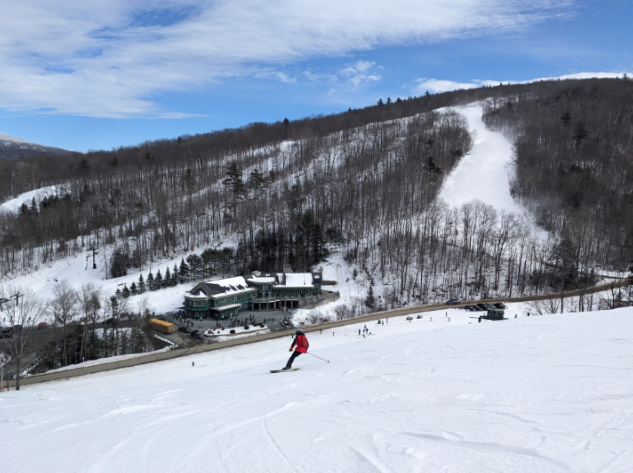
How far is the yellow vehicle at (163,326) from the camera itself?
104 ft

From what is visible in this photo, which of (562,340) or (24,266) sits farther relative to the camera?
(24,266)

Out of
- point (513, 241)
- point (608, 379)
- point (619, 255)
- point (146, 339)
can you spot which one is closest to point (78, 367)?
point (146, 339)

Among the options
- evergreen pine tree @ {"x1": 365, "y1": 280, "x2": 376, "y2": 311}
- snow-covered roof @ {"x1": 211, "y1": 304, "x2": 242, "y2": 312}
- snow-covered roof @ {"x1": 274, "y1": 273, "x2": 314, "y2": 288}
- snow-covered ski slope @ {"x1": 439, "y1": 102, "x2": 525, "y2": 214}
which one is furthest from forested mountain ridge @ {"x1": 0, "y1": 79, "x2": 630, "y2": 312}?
snow-covered roof @ {"x1": 211, "y1": 304, "x2": 242, "y2": 312}

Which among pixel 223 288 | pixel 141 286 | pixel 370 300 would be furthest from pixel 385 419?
pixel 141 286

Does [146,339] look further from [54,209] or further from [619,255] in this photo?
[619,255]

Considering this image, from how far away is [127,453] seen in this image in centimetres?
496

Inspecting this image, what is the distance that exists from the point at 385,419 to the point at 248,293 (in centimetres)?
3641

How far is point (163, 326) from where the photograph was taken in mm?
31781

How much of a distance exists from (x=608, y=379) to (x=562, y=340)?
4.13 metres

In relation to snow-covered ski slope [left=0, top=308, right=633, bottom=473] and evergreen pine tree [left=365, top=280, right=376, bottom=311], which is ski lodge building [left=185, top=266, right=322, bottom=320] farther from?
snow-covered ski slope [left=0, top=308, right=633, bottom=473]

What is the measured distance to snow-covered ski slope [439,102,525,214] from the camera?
6412 cm

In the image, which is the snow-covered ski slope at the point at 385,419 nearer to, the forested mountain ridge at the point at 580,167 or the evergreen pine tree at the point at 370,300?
the evergreen pine tree at the point at 370,300

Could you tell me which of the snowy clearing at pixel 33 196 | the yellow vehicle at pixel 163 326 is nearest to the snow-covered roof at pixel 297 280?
the yellow vehicle at pixel 163 326

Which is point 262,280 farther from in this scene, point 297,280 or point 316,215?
point 316,215
